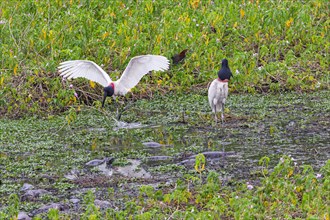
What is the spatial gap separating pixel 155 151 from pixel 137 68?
2.16 metres

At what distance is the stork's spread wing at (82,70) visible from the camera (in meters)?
10.5

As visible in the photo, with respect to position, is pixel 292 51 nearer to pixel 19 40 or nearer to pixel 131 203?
pixel 19 40

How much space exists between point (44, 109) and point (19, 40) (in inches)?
67.2

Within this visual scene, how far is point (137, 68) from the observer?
421 inches

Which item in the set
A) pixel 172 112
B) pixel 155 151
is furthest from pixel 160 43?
pixel 155 151

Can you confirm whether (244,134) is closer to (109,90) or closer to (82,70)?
(109,90)

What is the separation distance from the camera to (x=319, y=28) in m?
13.5

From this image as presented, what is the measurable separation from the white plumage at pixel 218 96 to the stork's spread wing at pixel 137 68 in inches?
32.6

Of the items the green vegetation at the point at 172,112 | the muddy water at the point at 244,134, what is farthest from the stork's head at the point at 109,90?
the muddy water at the point at 244,134

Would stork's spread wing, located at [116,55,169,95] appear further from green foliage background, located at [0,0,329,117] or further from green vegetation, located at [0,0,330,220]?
green foliage background, located at [0,0,329,117]

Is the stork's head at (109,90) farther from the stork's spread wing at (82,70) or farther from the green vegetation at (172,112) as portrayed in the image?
the green vegetation at (172,112)

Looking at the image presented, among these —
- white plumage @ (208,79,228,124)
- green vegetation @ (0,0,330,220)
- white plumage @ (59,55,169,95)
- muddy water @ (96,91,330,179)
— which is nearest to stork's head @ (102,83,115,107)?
white plumage @ (59,55,169,95)

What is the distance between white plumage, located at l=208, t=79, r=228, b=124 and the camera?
10.1 metres

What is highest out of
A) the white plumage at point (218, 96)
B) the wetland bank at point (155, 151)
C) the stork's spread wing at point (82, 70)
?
the stork's spread wing at point (82, 70)
